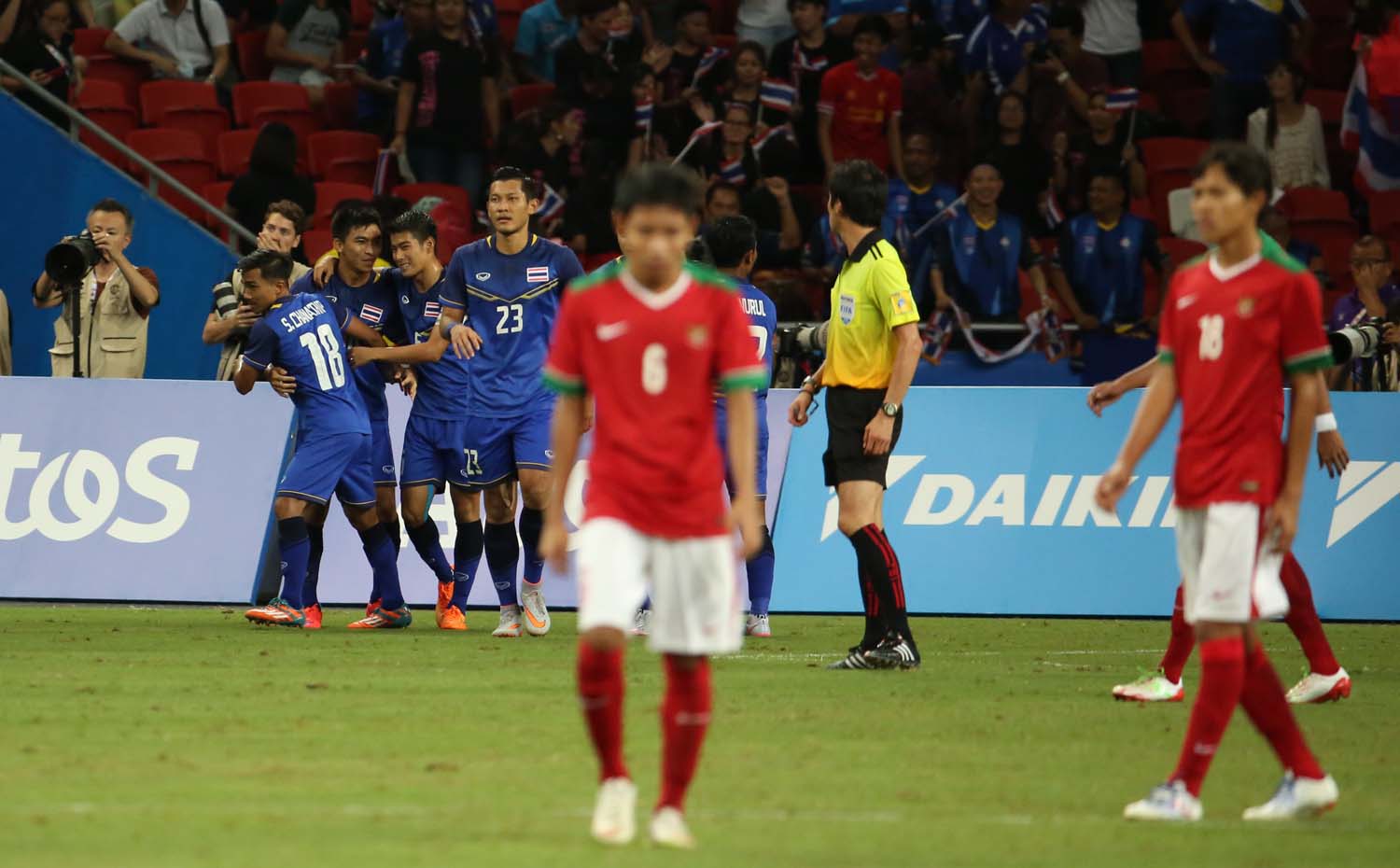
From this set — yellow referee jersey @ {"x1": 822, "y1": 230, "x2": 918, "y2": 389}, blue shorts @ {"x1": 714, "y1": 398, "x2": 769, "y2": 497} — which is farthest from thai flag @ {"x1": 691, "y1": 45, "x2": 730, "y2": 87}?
yellow referee jersey @ {"x1": 822, "y1": 230, "x2": 918, "y2": 389}

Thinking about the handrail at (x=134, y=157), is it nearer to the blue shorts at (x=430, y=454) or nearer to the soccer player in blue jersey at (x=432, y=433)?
the soccer player in blue jersey at (x=432, y=433)

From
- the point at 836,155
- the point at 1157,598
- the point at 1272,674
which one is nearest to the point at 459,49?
the point at 836,155

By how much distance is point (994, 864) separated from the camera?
17.5 feet

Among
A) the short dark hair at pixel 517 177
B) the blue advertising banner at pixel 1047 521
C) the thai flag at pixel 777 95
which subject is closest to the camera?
the short dark hair at pixel 517 177

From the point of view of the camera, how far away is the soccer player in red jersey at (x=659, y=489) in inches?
217

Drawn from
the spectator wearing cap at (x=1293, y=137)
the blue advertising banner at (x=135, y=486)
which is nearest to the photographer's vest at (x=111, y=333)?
the blue advertising banner at (x=135, y=486)

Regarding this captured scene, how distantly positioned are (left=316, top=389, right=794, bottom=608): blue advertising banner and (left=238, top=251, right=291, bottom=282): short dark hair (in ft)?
6.14

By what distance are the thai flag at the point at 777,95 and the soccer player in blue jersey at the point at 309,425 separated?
6.92m

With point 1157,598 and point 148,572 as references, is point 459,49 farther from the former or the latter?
point 1157,598

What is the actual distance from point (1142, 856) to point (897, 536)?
7842 millimetres

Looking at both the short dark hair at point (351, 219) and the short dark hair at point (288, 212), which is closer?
the short dark hair at point (351, 219)

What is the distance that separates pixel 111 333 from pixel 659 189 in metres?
9.85

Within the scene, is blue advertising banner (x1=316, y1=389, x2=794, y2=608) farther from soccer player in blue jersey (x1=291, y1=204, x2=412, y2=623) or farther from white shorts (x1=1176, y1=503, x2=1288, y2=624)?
white shorts (x1=1176, y1=503, x2=1288, y2=624)

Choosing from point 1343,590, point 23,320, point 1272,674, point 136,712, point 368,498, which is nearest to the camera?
point 1272,674
